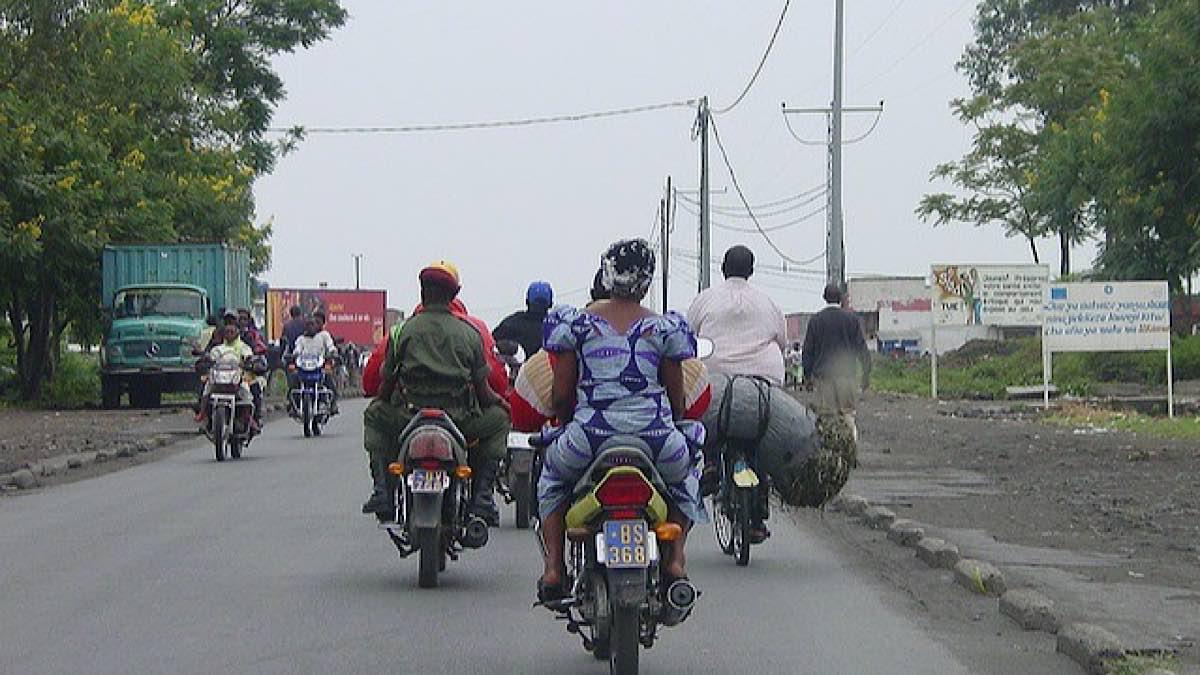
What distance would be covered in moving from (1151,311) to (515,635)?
85.4ft

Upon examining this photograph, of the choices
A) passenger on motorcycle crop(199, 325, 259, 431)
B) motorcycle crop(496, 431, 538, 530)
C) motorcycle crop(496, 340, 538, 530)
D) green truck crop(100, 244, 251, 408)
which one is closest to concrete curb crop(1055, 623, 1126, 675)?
motorcycle crop(496, 340, 538, 530)

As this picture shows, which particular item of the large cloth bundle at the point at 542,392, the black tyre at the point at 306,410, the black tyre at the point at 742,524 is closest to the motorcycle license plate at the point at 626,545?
the large cloth bundle at the point at 542,392

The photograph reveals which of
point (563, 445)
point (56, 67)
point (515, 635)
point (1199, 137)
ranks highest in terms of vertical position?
point (56, 67)

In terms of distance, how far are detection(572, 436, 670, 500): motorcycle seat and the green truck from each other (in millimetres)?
30860

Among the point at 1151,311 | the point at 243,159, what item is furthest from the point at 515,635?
the point at 243,159

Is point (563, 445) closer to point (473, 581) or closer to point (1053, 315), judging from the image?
point (473, 581)

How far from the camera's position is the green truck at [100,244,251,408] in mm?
39375

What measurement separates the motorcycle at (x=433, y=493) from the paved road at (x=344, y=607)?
0.26 m

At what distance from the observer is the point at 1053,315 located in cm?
3488

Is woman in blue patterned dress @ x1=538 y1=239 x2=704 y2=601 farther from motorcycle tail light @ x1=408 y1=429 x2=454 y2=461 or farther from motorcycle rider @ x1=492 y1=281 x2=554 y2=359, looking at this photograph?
motorcycle rider @ x1=492 y1=281 x2=554 y2=359

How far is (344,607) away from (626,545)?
10.7 ft

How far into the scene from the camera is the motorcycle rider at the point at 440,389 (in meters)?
11.8

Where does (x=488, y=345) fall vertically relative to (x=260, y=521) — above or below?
above

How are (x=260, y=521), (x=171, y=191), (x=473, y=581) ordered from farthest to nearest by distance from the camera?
(x=171, y=191) < (x=260, y=521) < (x=473, y=581)
